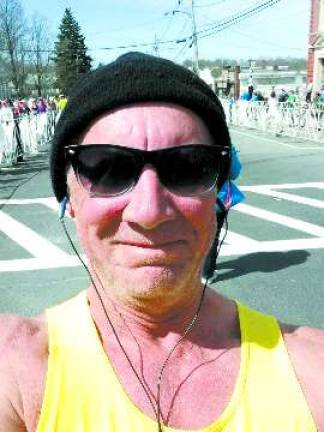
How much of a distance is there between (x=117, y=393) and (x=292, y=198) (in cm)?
858

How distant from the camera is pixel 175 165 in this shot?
1.43 m

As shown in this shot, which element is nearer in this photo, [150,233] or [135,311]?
[150,233]

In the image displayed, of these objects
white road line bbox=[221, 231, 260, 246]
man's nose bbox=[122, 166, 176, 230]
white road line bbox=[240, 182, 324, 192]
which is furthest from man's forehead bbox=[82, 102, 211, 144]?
white road line bbox=[240, 182, 324, 192]

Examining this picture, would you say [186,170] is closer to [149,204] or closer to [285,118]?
[149,204]

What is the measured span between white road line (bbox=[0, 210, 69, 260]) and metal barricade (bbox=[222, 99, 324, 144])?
1329 cm

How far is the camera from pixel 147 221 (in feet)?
4.45

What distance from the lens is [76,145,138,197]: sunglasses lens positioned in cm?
141

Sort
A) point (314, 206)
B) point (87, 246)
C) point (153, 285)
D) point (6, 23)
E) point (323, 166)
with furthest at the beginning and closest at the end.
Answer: point (6, 23)
point (323, 166)
point (314, 206)
point (87, 246)
point (153, 285)

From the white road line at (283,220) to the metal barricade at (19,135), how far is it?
25.7 feet

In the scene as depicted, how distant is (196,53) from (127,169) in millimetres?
36513

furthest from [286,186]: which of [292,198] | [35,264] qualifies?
[35,264]

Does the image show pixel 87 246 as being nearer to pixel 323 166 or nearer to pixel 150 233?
pixel 150 233

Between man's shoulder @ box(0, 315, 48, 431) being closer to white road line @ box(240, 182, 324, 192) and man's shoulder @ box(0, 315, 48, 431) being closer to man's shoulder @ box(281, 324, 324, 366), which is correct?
man's shoulder @ box(281, 324, 324, 366)

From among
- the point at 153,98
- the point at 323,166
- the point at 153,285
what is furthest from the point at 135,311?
the point at 323,166
